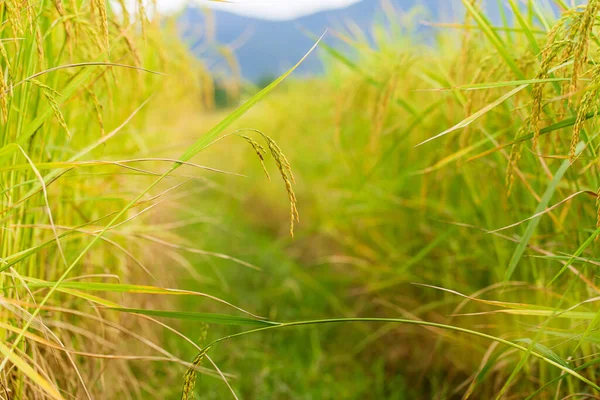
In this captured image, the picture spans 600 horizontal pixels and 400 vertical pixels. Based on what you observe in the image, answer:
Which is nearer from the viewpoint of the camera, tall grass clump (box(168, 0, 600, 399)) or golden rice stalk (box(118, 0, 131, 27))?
tall grass clump (box(168, 0, 600, 399))

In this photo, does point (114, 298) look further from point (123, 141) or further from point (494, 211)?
point (494, 211)

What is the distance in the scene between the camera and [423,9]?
10.1 ft

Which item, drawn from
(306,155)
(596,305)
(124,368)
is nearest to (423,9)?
(306,155)

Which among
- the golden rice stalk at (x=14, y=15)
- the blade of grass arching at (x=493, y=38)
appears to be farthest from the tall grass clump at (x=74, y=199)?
the blade of grass arching at (x=493, y=38)

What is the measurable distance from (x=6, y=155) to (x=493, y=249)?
55.2 inches

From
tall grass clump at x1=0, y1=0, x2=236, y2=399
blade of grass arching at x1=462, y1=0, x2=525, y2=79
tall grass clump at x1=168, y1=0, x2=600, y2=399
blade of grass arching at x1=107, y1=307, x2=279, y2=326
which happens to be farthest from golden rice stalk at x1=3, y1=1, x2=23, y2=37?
blade of grass arching at x1=462, y1=0, x2=525, y2=79

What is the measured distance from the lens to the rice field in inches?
38.1

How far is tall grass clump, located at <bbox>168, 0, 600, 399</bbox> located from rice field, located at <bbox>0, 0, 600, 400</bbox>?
0.04ft

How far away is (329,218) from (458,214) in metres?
1.25

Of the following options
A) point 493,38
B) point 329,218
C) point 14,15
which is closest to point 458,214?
point 493,38

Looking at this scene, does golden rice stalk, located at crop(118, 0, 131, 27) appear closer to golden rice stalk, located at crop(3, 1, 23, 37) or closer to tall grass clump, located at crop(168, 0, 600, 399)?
golden rice stalk, located at crop(3, 1, 23, 37)

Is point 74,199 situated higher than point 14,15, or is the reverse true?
point 14,15

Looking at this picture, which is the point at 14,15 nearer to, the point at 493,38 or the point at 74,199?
the point at 74,199

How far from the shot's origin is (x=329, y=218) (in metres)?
3.16
